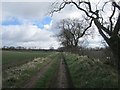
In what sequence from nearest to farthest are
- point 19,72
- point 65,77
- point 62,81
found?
point 62,81 → point 65,77 → point 19,72

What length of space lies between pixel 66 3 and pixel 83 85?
44.8 ft

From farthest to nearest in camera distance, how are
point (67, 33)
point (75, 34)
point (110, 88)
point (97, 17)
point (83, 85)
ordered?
point (67, 33), point (75, 34), point (97, 17), point (83, 85), point (110, 88)

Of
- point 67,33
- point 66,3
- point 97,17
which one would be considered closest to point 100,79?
point 97,17

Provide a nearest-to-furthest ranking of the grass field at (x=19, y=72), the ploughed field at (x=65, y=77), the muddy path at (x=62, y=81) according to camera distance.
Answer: the muddy path at (x=62, y=81) → the ploughed field at (x=65, y=77) → the grass field at (x=19, y=72)

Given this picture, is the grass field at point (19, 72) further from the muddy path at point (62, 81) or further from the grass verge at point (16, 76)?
the muddy path at point (62, 81)

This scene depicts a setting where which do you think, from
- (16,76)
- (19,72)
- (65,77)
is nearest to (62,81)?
(65,77)

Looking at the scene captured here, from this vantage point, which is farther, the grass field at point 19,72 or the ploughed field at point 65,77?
the grass field at point 19,72

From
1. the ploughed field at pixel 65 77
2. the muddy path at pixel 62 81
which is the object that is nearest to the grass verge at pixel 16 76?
the ploughed field at pixel 65 77

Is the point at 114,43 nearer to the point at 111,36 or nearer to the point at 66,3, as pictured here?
the point at 111,36

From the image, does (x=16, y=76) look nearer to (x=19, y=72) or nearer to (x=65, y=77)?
(x=19, y=72)

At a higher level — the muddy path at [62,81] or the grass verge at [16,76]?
the grass verge at [16,76]

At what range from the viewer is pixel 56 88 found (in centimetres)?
1493

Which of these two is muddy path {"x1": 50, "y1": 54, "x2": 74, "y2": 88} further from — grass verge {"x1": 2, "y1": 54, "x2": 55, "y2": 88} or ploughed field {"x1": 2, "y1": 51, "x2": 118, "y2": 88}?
grass verge {"x1": 2, "y1": 54, "x2": 55, "y2": 88}

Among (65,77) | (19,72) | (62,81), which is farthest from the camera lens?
(19,72)
